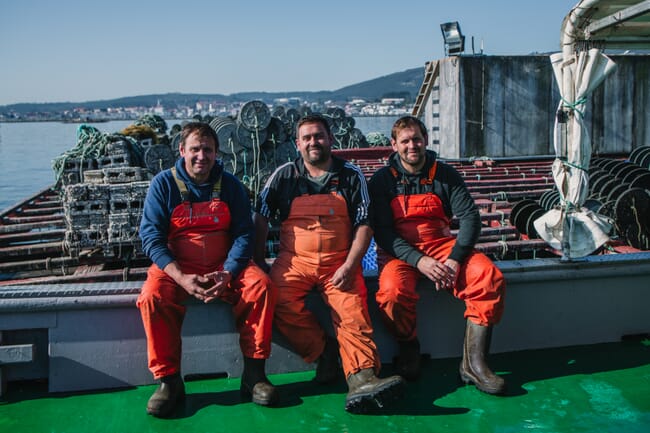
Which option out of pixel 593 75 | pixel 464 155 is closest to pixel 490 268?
pixel 593 75

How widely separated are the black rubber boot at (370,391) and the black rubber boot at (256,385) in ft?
1.58

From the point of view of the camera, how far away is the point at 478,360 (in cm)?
407

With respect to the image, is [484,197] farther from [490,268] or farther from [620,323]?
[490,268]

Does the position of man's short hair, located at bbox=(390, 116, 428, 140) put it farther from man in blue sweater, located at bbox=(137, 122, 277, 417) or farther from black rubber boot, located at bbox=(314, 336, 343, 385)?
black rubber boot, located at bbox=(314, 336, 343, 385)

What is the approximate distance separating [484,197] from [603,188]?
1.64 m

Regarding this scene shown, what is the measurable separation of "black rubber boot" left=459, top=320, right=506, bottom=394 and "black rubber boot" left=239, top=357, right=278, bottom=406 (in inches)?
50.4

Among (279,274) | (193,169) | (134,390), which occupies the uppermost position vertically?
(193,169)

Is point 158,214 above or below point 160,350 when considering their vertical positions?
above

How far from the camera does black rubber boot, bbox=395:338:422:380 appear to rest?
4.27 m

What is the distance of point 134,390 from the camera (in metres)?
4.17

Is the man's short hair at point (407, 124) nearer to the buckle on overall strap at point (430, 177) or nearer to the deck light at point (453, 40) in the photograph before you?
the buckle on overall strap at point (430, 177)

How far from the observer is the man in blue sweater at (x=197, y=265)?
3.83 metres

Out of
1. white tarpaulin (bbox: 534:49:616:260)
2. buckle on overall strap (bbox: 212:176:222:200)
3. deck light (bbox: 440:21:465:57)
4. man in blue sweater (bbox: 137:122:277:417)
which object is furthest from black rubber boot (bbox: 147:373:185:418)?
deck light (bbox: 440:21:465:57)

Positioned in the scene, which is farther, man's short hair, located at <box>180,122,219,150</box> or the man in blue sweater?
man's short hair, located at <box>180,122,219,150</box>
